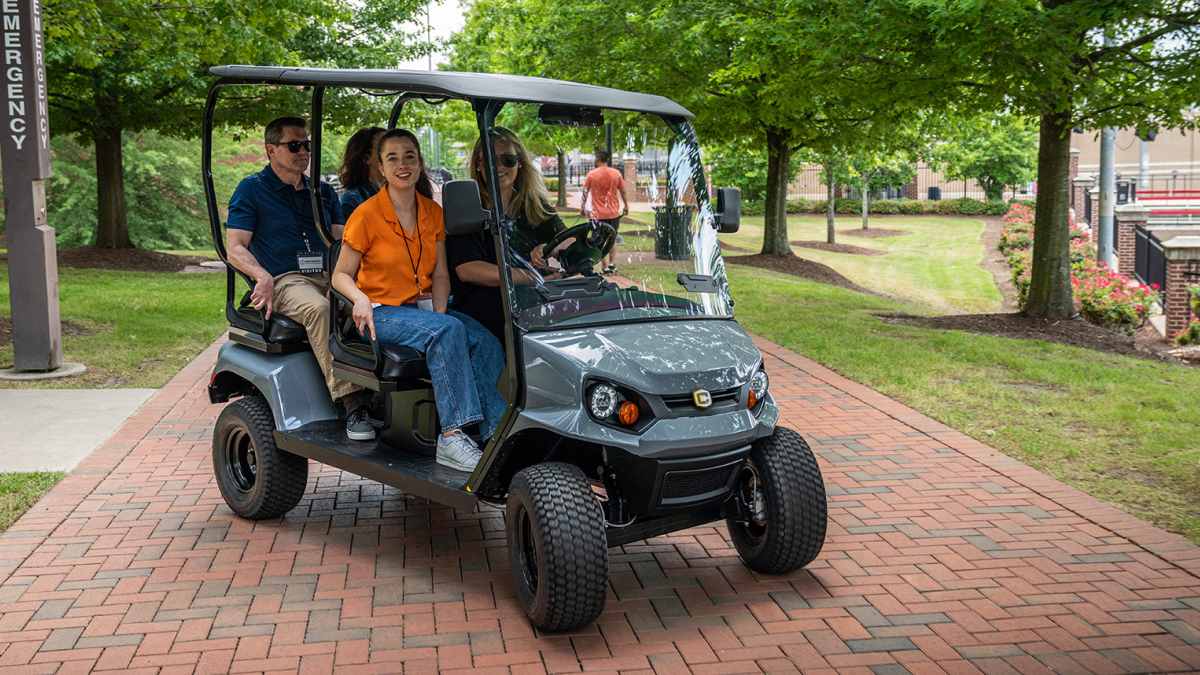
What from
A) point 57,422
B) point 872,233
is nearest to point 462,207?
point 57,422

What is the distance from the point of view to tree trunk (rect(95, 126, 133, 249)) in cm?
1894

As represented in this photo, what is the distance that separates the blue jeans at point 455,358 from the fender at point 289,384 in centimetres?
75

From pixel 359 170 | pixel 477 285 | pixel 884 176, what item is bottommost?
pixel 477 285

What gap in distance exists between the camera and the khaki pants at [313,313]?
5.11m

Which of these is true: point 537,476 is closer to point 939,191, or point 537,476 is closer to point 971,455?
point 971,455

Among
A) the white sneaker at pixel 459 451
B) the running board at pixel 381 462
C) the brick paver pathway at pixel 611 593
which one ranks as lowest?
the brick paver pathway at pixel 611 593

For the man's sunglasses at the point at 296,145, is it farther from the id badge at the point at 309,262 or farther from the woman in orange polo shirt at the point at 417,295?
the woman in orange polo shirt at the point at 417,295

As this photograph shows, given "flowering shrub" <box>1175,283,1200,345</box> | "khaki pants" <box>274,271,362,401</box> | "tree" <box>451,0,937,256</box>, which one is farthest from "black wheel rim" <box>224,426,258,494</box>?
"flowering shrub" <box>1175,283,1200,345</box>

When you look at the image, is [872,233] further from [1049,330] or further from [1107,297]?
[1049,330]

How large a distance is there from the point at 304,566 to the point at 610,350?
1.78m

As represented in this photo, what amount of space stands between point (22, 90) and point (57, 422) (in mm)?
3206

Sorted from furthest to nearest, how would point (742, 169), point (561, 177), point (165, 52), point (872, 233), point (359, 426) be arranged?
1. point (742, 169)
2. point (872, 233)
3. point (165, 52)
4. point (359, 426)
5. point (561, 177)

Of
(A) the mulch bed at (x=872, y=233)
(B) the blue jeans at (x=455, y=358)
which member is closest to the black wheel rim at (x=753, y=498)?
(B) the blue jeans at (x=455, y=358)

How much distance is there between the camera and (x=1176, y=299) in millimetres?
13438
